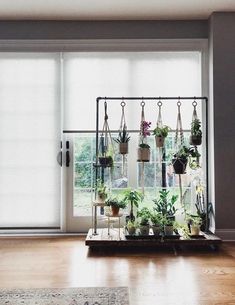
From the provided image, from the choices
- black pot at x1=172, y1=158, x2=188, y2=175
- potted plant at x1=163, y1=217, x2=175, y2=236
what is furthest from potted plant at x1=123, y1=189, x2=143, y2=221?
black pot at x1=172, y1=158, x2=188, y2=175

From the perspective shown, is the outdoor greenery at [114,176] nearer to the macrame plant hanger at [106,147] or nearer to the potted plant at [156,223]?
the macrame plant hanger at [106,147]

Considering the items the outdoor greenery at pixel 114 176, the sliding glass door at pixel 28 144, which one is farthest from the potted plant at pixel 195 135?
the sliding glass door at pixel 28 144

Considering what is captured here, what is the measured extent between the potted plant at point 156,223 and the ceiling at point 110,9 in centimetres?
199

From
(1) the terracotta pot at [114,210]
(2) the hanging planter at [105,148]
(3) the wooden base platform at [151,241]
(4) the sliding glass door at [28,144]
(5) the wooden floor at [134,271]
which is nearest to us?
(5) the wooden floor at [134,271]

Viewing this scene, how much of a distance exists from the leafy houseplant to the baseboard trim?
78 cm

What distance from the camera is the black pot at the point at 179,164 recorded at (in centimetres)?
309

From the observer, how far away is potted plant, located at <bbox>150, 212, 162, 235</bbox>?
3023 mm

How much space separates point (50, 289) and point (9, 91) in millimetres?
2200

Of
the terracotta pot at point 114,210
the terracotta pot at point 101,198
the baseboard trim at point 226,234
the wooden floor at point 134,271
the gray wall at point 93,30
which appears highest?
the gray wall at point 93,30

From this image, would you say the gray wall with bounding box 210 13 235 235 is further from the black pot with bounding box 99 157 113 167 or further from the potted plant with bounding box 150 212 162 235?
the black pot with bounding box 99 157 113 167

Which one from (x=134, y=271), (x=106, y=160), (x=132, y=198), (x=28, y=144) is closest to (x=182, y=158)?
(x=132, y=198)

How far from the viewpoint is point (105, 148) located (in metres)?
3.32

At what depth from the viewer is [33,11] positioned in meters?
3.37

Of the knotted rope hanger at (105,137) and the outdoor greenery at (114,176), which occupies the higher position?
the knotted rope hanger at (105,137)
